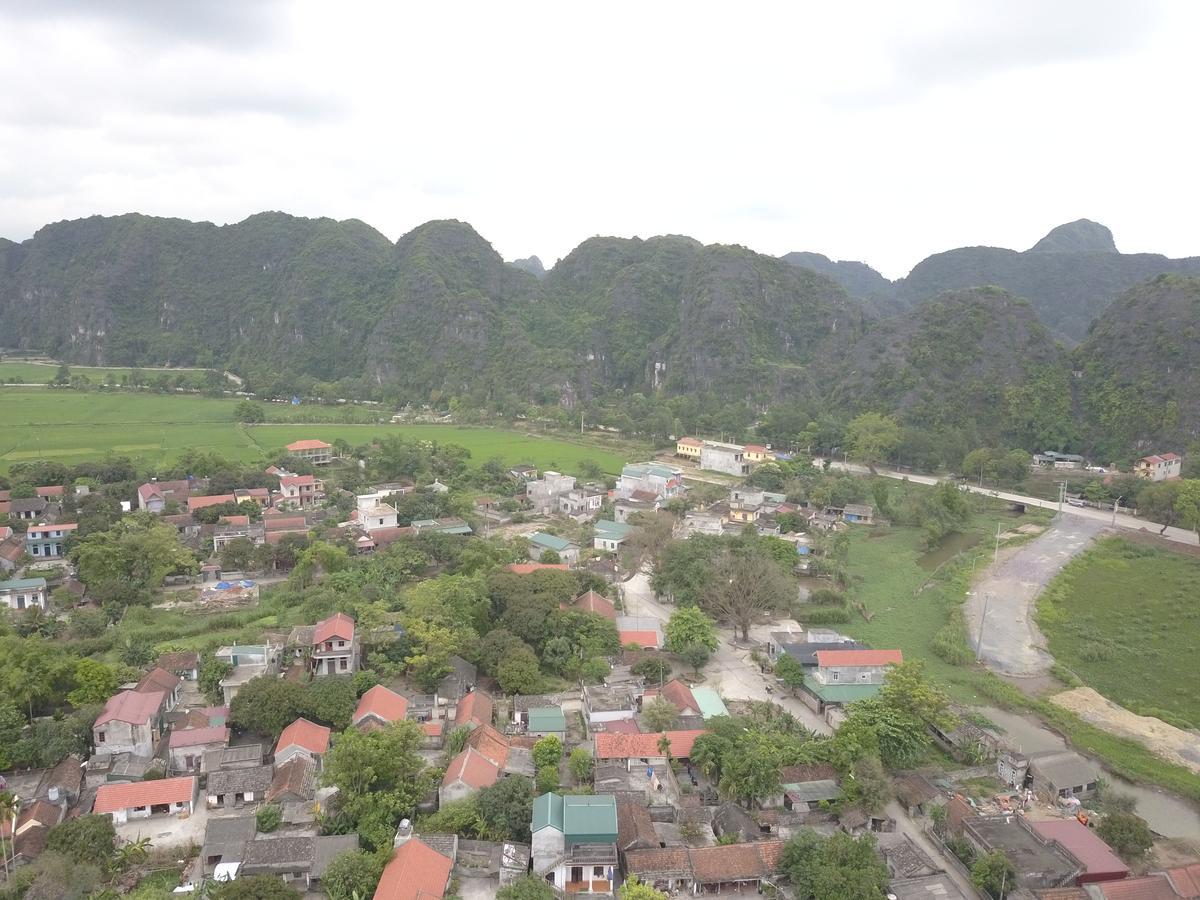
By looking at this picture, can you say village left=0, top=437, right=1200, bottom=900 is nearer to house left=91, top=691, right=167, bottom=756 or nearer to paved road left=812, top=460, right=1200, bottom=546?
house left=91, top=691, right=167, bottom=756

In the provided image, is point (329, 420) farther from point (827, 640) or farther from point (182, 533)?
point (827, 640)

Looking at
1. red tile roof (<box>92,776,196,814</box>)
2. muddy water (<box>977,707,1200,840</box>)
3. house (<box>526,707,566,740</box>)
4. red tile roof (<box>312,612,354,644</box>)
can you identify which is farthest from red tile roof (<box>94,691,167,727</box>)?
muddy water (<box>977,707,1200,840</box>)

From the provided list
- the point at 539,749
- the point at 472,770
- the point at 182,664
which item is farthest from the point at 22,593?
the point at 539,749

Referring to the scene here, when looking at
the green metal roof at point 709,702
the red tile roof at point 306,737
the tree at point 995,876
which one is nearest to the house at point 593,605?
the green metal roof at point 709,702

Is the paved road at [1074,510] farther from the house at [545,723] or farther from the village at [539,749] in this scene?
the house at [545,723]

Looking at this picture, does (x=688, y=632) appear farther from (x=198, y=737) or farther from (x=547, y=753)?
(x=198, y=737)
